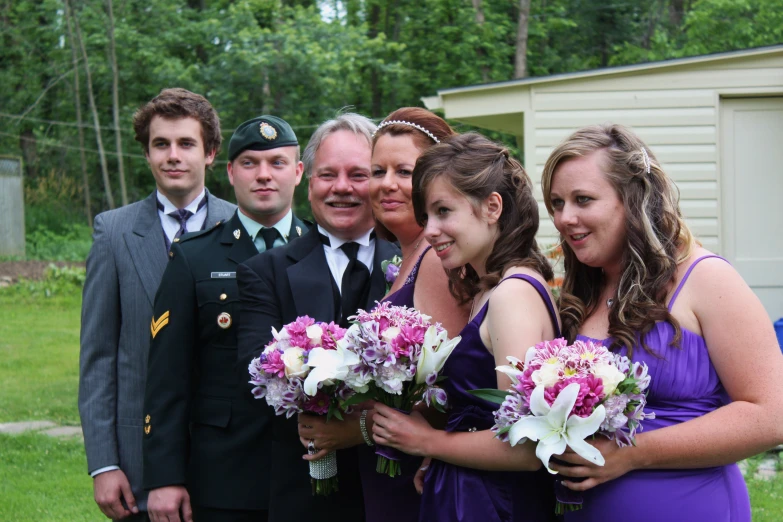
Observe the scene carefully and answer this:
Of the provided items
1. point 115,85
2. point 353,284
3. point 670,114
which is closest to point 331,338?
point 353,284

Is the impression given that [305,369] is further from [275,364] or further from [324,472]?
[324,472]

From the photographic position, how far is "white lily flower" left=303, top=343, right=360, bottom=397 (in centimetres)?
282

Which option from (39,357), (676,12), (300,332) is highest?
(676,12)

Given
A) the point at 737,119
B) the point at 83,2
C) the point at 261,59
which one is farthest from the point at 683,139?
the point at 83,2

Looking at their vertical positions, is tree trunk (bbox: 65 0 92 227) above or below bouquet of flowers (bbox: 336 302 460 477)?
above

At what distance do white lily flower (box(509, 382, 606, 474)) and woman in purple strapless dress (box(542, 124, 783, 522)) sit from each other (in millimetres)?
105

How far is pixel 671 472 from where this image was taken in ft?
9.02

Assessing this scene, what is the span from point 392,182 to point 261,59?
21.2 metres

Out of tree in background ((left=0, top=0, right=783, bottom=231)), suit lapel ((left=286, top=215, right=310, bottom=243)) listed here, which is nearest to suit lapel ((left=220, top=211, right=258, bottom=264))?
suit lapel ((left=286, top=215, right=310, bottom=243))

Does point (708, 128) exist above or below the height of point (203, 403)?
above

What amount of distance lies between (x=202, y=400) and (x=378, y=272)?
2.82 ft

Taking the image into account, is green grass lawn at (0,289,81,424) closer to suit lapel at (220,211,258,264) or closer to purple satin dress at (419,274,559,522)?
suit lapel at (220,211,258,264)

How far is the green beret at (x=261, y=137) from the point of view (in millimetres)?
3854

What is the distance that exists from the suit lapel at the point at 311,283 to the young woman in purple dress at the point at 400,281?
24 centimetres
